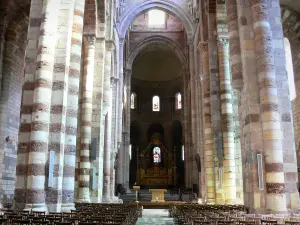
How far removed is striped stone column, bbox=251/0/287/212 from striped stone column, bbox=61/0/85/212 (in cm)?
787

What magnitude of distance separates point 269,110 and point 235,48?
3914 millimetres

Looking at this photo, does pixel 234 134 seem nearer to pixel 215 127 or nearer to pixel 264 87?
pixel 215 127

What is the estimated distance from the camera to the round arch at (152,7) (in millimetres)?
33969

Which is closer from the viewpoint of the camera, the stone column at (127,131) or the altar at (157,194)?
the altar at (157,194)

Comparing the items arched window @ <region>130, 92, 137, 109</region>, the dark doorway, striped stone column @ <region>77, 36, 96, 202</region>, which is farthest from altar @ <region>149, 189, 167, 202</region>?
arched window @ <region>130, 92, 137, 109</region>

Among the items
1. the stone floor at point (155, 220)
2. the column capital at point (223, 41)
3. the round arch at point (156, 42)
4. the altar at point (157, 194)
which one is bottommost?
the stone floor at point (155, 220)

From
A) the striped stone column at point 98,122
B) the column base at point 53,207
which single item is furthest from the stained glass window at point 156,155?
the column base at point 53,207

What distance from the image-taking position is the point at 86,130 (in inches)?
750

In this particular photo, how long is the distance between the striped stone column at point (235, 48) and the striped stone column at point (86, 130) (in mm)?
8717

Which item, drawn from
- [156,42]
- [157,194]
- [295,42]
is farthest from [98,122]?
[156,42]

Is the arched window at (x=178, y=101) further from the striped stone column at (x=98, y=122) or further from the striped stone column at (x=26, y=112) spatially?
the striped stone column at (x=26, y=112)

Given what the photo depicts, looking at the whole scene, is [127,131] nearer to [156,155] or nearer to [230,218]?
[156,155]

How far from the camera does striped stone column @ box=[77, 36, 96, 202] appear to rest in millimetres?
18719

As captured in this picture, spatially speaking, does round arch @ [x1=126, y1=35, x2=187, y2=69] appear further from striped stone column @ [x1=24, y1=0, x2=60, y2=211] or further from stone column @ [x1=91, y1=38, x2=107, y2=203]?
striped stone column @ [x1=24, y1=0, x2=60, y2=211]
